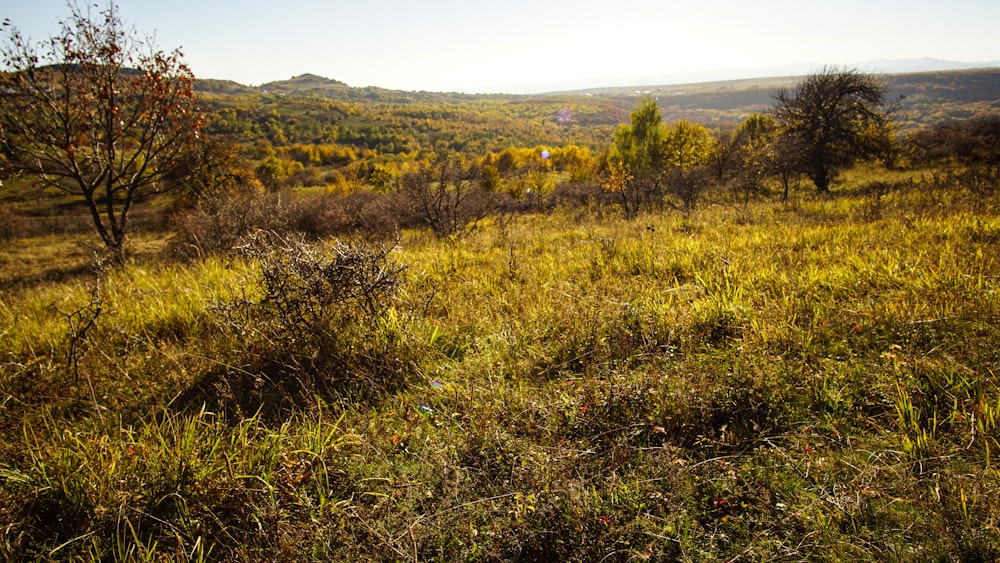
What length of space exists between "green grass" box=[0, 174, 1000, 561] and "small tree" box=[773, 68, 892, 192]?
18952mm

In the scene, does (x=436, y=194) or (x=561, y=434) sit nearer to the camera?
(x=561, y=434)

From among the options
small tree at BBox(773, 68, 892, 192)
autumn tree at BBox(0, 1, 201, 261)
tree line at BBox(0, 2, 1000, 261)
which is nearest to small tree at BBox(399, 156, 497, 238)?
tree line at BBox(0, 2, 1000, 261)

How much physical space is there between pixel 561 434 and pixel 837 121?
24839mm

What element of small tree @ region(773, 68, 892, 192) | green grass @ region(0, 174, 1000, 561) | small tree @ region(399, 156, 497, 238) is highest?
small tree @ region(773, 68, 892, 192)

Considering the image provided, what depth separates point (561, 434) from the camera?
7.59 ft

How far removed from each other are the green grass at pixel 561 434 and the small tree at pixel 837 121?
1895cm

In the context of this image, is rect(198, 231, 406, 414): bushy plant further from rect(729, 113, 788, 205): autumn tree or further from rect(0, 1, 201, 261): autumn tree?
rect(729, 113, 788, 205): autumn tree

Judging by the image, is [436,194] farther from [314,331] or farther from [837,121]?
[837,121]

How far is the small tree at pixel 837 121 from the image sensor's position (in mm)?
18875

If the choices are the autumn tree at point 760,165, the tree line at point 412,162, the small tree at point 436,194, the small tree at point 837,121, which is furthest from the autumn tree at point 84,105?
the small tree at point 837,121

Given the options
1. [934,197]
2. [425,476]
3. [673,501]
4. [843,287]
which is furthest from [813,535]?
[934,197]

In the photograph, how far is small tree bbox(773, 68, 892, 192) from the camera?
61.9ft

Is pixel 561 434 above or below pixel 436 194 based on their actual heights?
below

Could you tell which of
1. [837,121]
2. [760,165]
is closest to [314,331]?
[760,165]
